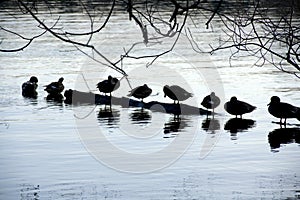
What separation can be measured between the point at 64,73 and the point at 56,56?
4.87 meters

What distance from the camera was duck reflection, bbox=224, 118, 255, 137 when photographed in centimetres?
1436

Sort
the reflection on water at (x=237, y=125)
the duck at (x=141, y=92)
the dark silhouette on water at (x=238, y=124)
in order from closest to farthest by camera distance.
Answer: the reflection on water at (x=237, y=125) → the dark silhouette on water at (x=238, y=124) → the duck at (x=141, y=92)

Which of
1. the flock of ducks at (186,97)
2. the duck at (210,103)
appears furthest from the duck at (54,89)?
the duck at (210,103)

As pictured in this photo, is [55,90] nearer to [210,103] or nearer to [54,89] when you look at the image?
[54,89]

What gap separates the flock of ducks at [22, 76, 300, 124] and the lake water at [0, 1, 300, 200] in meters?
0.25

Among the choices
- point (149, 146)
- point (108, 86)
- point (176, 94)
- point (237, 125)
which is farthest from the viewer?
point (108, 86)

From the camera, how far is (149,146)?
12.7 m

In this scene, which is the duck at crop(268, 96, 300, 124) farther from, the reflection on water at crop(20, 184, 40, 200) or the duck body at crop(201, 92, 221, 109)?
the reflection on water at crop(20, 184, 40, 200)

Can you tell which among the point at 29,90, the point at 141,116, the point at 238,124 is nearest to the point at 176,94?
the point at 141,116

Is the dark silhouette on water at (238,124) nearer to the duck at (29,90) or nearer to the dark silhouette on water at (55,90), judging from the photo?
the dark silhouette on water at (55,90)

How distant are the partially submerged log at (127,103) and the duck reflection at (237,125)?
91cm

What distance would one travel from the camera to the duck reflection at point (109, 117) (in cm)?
1520

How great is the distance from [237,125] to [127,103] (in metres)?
3.89

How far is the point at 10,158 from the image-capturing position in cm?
1169
